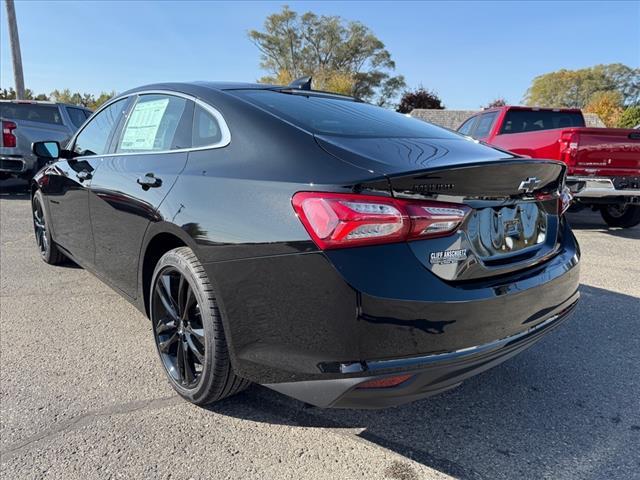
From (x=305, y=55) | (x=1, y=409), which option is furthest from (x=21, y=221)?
(x=305, y=55)

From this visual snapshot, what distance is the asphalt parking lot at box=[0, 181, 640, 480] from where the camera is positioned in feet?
6.66

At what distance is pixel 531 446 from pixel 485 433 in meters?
0.19

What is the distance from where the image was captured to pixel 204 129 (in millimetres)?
Answer: 2490

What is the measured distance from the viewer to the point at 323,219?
1744mm

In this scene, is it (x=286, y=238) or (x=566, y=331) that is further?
(x=566, y=331)

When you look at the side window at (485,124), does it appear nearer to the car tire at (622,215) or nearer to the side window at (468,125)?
the side window at (468,125)

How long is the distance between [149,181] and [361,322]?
1516 millimetres

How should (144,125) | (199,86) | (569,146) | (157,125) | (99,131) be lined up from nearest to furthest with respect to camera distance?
1. (199,86)
2. (157,125)
3. (144,125)
4. (99,131)
5. (569,146)

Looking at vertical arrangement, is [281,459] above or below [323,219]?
below

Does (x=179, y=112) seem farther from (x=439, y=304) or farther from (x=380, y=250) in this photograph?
(x=439, y=304)

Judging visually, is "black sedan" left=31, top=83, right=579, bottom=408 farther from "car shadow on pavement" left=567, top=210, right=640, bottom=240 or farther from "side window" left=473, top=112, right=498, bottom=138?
"side window" left=473, top=112, right=498, bottom=138

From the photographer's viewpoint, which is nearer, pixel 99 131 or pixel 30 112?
pixel 99 131

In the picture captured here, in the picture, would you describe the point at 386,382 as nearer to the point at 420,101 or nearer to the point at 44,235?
the point at 44,235

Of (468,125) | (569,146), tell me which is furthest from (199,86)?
(468,125)
